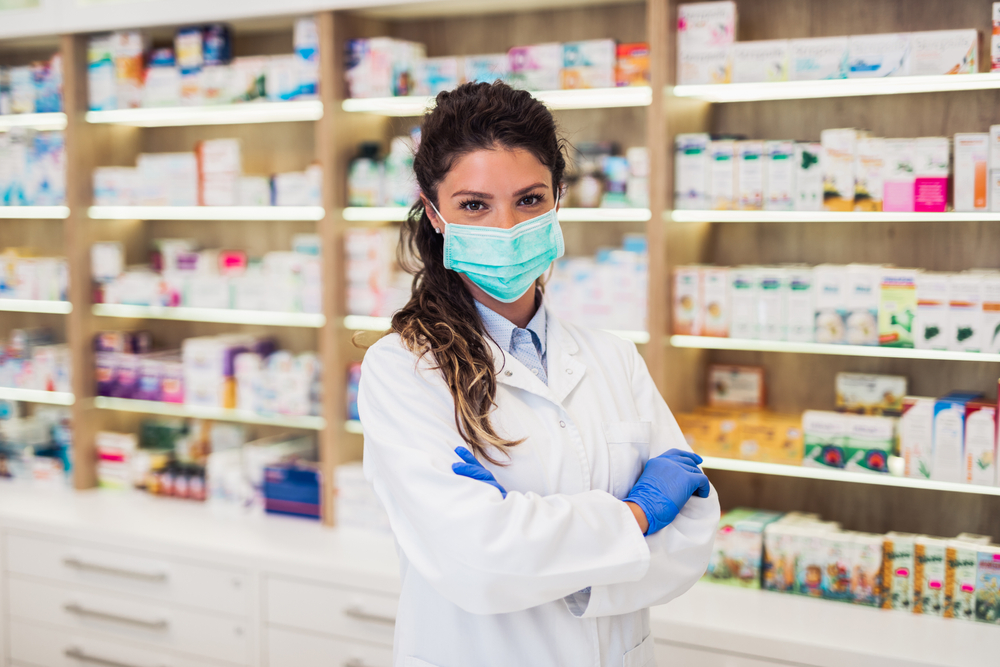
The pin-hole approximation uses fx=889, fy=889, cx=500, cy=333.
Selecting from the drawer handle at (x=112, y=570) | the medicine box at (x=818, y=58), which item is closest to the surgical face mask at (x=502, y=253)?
the medicine box at (x=818, y=58)

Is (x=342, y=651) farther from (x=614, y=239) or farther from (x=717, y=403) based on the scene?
(x=614, y=239)

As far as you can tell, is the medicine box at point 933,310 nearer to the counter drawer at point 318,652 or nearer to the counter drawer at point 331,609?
the counter drawer at point 331,609

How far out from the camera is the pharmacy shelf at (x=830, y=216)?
105 inches

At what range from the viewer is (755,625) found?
261 cm

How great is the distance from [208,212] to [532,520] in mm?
2700

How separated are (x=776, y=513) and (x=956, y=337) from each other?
2.94 feet

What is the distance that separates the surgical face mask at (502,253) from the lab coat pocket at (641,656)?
2.43ft

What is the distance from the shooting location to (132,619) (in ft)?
11.1

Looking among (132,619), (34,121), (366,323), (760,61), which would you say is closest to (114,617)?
(132,619)

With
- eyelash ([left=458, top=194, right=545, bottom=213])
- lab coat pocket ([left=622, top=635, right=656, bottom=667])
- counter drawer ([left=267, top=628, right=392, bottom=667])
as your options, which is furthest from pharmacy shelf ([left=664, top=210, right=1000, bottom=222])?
counter drawer ([left=267, top=628, right=392, bottom=667])

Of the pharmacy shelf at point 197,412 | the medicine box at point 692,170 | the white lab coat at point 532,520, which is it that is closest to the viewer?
the white lab coat at point 532,520

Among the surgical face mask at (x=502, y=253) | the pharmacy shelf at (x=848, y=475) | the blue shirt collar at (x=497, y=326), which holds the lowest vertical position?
the pharmacy shelf at (x=848, y=475)

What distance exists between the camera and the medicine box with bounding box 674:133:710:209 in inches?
116

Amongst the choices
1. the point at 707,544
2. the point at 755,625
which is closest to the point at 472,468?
the point at 707,544
